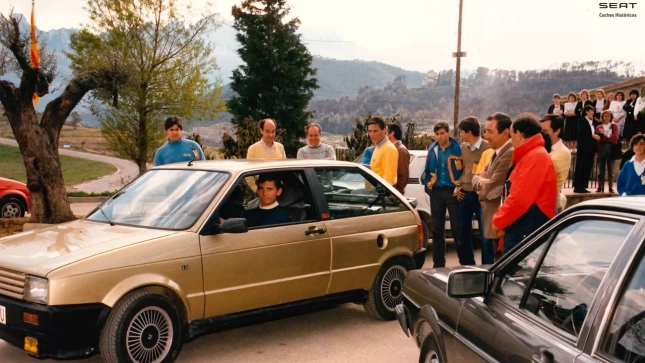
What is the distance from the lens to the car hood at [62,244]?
456 cm

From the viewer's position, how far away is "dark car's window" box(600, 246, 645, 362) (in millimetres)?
2137

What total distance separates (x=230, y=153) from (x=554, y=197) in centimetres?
1613

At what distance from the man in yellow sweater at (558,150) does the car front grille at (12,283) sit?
17.9 feet

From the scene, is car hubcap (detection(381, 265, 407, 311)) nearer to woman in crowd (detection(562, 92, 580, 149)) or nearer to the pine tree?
woman in crowd (detection(562, 92, 580, 149))

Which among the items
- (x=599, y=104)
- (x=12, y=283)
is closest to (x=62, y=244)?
(x=12, y=283)

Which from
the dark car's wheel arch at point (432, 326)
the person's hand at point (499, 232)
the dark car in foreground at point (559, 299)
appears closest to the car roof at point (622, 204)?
the dark car in foreground at point (559, 299)

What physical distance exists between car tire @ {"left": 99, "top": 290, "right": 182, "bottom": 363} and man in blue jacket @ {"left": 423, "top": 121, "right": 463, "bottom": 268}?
165 inches

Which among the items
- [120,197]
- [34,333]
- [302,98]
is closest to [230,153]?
[120,197]

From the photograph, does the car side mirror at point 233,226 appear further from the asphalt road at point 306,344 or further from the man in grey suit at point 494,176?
the man in grey suit at point 494,176

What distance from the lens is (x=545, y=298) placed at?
2883mm

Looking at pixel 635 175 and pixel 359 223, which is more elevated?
pixel 635 175

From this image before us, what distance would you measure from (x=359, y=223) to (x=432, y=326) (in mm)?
2597

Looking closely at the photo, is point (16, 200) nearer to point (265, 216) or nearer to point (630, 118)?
point (265, 216)

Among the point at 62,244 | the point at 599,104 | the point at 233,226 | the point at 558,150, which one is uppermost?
the point at 599,104
